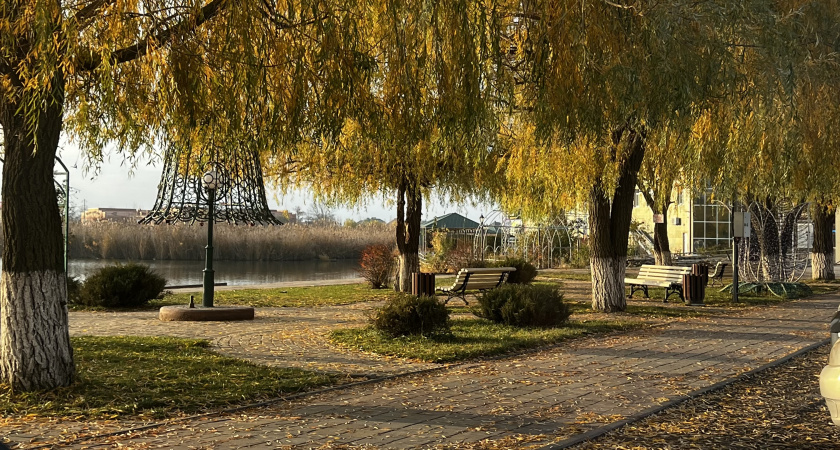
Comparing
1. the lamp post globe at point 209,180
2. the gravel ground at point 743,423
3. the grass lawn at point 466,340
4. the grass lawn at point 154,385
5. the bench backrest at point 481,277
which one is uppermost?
the lamp post globe at point 209,180

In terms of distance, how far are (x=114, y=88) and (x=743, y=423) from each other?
585 centimetres

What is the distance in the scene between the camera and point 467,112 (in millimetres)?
7910

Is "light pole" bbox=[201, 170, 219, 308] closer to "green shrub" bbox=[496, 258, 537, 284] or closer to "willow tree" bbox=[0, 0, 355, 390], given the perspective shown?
"willow tree" bbox=[0, 0, 355, 390]

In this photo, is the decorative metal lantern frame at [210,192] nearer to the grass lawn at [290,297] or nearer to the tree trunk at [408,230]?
the grass lawn at [290,297]

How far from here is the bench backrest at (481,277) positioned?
17.0 metres

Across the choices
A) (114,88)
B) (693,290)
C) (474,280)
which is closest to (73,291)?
(474,280)

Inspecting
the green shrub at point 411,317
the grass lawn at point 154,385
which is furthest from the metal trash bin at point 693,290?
the grass lawn at point 154,385

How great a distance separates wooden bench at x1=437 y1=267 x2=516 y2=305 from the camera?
16969 millimetres

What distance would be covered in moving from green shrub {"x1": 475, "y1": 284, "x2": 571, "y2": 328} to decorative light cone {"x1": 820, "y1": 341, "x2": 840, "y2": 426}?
24.8 feet

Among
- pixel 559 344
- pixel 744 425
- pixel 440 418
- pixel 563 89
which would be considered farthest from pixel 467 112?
pixel 559 344

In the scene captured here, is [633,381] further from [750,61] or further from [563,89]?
[750,61]

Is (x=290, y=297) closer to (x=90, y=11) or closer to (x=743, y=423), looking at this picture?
(x=90, y=11)

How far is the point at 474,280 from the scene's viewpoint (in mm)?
17391

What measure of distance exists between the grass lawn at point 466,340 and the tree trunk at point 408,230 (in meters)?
6.91
